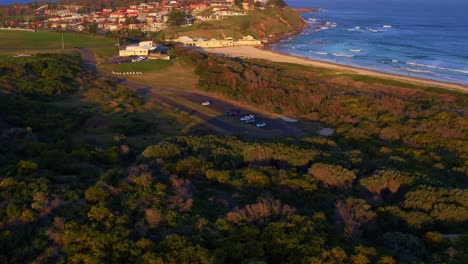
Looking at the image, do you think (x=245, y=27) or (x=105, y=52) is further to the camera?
(x=245, y=27)

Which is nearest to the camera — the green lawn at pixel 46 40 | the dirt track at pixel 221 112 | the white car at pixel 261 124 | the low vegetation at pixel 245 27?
the dirt track at pixel 221 112

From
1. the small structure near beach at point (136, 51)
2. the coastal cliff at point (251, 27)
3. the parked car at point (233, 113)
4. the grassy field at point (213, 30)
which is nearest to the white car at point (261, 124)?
the parked car at point (233, 113)

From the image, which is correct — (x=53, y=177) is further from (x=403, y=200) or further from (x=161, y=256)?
(x=403, y=200)

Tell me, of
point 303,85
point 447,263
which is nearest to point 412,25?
point 303,85

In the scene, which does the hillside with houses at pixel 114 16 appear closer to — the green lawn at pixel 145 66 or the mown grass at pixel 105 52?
the mown grass at pixel 105 52

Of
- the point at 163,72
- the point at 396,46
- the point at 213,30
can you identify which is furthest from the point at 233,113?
the point at 213,30

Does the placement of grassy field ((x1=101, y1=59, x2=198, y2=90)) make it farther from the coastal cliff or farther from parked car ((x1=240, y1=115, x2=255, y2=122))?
the coastal cliff

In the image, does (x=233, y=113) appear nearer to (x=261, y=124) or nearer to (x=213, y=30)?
(x=261, y=124)
